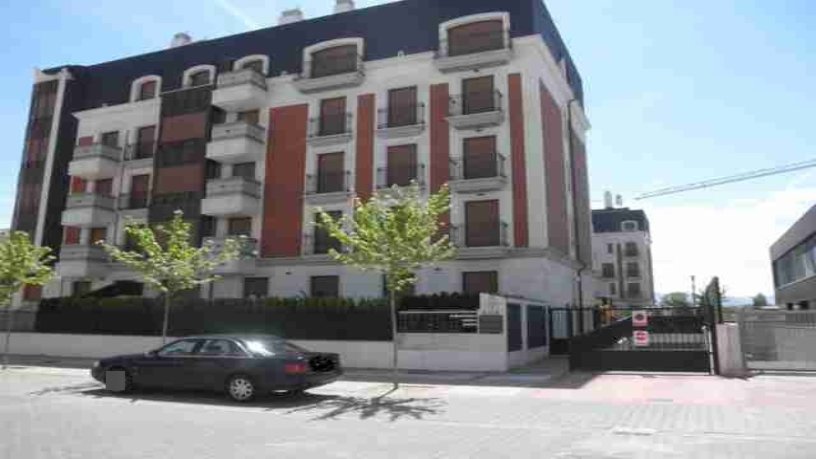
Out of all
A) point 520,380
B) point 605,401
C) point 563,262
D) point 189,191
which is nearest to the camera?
point 605,401

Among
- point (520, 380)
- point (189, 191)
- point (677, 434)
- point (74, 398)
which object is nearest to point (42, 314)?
point (189, 191)

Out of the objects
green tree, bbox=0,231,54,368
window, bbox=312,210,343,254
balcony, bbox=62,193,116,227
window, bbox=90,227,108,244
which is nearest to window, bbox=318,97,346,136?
window, bbox=312,210,343,254

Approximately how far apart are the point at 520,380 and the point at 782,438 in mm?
8121

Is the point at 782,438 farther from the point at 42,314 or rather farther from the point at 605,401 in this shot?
the point at 42,314

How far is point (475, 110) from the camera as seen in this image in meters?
26.6

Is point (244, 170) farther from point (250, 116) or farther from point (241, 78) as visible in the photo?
point (241, 78)

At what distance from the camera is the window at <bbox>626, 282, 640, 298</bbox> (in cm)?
7706

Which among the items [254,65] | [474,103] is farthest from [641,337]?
[254,65]

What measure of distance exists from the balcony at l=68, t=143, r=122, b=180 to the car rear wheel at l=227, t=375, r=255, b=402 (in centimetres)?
2624

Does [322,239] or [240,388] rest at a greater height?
[322,239]

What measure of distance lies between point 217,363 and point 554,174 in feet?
66.7

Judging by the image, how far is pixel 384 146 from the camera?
92.6 ft

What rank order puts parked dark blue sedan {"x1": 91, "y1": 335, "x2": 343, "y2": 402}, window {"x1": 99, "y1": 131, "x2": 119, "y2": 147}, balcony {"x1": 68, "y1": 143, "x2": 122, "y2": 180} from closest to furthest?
1. parked dark blue sedan {"x1": 91, "y1": 335, "x2": 343, "y2": 402}
2. balcony {"x1": 68, "y1": 143, "x2": 122, "y2": 180}
3. window {"x1": 99, "y1": 131, "x2": 119, "y2": 147}

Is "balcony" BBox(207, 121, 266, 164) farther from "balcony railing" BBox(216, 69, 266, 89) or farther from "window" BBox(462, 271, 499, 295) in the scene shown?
"window" BBox(462, 271, 499, 295)
